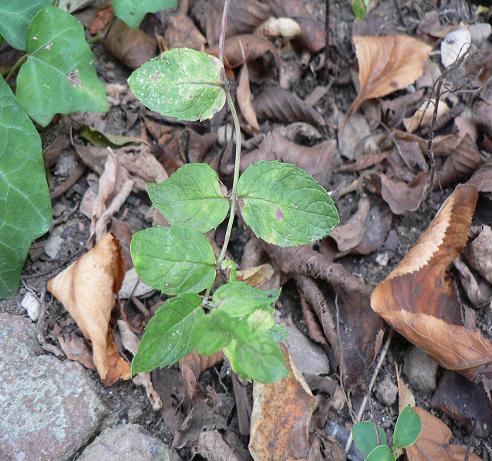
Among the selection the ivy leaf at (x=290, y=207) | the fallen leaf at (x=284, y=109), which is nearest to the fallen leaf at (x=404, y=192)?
the fallen leaf at (x=284, y=109)

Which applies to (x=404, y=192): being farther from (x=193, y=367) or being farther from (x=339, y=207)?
(x=193, y=367)

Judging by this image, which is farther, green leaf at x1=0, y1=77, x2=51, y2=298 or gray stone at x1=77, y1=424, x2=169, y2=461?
green leaf at x1=0, y1=77, x2=51, y2=298

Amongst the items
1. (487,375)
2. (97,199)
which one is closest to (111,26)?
(97,199)

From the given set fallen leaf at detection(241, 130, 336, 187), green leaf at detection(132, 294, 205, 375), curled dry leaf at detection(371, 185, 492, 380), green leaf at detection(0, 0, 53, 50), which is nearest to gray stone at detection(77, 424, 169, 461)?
green leaf at detection(132, 294, 205, 375)

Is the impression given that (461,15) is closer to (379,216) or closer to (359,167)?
(359,167)

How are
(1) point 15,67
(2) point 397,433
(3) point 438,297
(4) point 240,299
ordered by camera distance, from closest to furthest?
(4) point 240,299
(2) point 397,433
(3) point 438,297
(1) point 15,67

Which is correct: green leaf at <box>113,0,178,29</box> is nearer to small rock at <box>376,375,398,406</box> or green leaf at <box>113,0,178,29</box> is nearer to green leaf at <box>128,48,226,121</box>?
green leaf at <box>128,48,226,121</box>

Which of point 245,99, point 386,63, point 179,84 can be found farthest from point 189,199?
point 386,63
